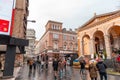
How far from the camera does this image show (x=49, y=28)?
47562mm

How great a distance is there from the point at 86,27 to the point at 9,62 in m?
19.0

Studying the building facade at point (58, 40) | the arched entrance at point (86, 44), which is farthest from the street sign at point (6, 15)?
the building facade at point (58, 40)

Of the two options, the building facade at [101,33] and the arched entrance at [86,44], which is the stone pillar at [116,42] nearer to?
the building facade at [101,33]

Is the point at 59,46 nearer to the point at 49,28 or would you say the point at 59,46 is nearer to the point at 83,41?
the point at 49,28

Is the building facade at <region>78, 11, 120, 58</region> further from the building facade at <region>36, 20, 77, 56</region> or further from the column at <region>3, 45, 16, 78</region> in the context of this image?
the building facade at <region>36, 20, 77, 56</region>

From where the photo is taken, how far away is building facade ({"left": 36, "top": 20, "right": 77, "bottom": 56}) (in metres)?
47.4

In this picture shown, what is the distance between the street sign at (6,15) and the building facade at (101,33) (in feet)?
53.0

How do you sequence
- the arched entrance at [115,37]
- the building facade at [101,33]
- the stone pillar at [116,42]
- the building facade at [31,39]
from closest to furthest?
the building facade at [101,33] → the arched entrance at [115,37] → the stone pillar at [116,42] → the building facade at [31,39]

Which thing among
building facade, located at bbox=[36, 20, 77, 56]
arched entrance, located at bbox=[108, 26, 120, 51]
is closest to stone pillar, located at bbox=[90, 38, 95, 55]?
arched entrance, located at bbox=[108, 26, 120, 51]

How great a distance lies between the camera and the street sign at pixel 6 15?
1034cm

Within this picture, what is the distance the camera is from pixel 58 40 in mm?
49250

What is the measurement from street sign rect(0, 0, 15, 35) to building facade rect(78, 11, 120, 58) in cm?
1617

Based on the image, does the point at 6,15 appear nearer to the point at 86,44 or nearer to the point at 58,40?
the point at 86,44

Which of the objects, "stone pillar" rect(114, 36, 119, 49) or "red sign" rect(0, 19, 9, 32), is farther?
"stone pillar" rect(114, 36, 119, 49)
